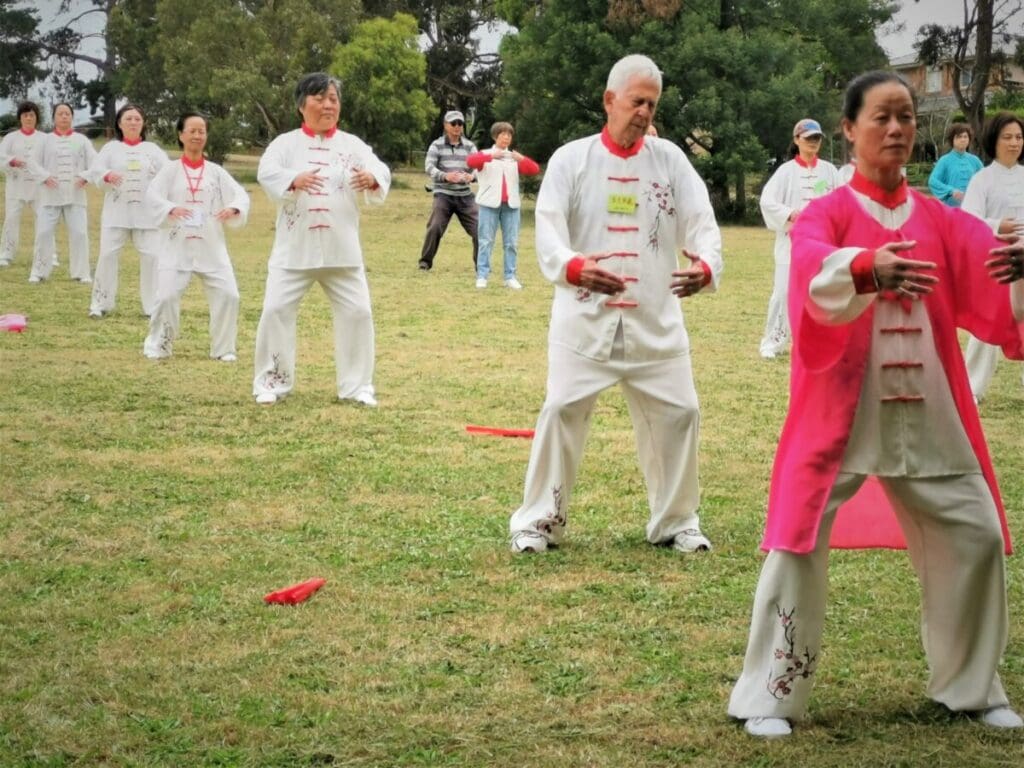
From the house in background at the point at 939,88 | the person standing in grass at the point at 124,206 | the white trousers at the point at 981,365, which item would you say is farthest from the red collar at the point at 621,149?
the house in background at the point at 939,88

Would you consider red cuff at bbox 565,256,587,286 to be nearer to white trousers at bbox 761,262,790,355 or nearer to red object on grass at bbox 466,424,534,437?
red object on grass at bbox 466,424,534,437

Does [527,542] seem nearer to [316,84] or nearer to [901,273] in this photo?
[901,273]

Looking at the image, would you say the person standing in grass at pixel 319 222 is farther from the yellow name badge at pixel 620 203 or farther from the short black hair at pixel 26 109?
the short black hair at pixel 26 109

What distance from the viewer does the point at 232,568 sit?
634 centimetres

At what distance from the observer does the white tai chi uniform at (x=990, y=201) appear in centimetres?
1058

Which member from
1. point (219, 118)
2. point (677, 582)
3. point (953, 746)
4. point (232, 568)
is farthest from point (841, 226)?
point (219, 118)

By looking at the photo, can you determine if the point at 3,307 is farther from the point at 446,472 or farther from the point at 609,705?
the point at 609,705

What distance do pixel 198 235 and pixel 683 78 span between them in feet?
74.5

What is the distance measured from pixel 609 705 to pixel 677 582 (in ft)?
4.86

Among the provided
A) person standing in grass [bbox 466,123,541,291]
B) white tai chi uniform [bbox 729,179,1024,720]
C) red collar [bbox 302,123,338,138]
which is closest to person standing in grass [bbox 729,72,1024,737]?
white tai chi uniform [bbox 729,179,1024,720]

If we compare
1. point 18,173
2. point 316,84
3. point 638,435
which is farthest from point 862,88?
point 18,173

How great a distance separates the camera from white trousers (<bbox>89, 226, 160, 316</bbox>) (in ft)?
50.9

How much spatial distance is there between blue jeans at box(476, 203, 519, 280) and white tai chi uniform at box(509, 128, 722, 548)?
12151mm

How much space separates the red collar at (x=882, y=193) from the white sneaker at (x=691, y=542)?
8.16 feet
